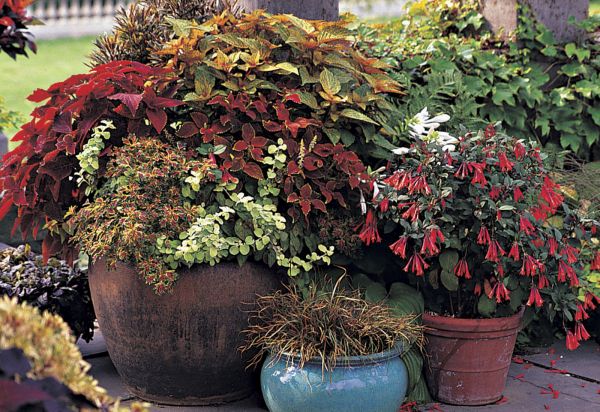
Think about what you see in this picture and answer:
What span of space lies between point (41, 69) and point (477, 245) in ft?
46.9

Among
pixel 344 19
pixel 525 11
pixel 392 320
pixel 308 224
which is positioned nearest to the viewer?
pixel 392 320

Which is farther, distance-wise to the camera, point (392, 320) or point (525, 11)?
point (525, 11)

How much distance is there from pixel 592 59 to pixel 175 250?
11.3ft

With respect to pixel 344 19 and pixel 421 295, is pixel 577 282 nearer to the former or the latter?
pixel 421 295

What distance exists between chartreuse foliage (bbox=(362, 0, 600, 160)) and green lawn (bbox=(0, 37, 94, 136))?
389 inches

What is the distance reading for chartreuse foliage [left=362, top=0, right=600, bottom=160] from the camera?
17.5ft

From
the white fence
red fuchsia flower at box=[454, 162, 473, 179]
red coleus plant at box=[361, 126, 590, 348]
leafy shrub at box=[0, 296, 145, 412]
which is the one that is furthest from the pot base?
the white fence

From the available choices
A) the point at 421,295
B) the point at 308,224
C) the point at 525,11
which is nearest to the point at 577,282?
the point at 421,295

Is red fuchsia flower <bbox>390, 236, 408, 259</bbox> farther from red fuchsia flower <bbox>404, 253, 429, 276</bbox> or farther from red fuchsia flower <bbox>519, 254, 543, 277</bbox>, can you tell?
red fuchsia flower <bbox>519, 254, 543, 277</bbox>

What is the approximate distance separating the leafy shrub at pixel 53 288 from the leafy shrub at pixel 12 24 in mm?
2305

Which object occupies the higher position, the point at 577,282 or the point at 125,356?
the point at 577,282

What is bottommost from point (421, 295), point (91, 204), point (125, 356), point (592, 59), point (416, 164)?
point (125, 356)

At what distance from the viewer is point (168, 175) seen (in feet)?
12.6

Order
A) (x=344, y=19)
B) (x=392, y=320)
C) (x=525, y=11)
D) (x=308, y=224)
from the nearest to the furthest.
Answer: (x=392, y=320) → (x=308, y=224) → (x=344, y=19) → (x=525, y=11)
